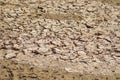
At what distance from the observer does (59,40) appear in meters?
3.74

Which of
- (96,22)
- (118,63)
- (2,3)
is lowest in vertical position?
(118,63)

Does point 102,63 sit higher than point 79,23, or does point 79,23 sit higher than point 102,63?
point 79,23

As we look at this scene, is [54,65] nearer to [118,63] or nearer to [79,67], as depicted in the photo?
[79,67]

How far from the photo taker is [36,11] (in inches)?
173

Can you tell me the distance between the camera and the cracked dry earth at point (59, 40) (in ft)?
10.5

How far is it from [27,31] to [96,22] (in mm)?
1095

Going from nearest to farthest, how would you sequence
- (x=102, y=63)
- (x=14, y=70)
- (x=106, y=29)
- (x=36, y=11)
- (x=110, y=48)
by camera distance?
1. (x=14, y=70)
2. (x=102, y=63)
3. (x=110, y=48)
4. (x=106, y=29)
5. (x=36, y=11)

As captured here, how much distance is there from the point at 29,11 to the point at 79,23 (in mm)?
811

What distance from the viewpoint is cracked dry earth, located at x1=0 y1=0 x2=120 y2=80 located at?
3.21 m

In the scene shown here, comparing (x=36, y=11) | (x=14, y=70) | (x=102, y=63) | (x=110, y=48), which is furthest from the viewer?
(x=36, y=11)

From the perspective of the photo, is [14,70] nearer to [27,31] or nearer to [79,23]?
[27,31]

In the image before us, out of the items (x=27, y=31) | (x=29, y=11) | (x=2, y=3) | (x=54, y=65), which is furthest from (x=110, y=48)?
(x=2, y=3)

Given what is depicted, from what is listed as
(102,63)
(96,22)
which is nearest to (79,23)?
(96,22)

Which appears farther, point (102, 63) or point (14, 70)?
point (102, 63)
